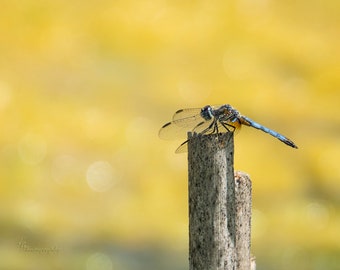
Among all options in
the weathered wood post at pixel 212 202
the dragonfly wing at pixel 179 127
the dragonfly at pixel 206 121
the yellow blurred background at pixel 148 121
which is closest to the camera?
the weathered wood post at pixel 212 202

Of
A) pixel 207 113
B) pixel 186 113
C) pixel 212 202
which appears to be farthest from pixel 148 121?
pixel 212 202

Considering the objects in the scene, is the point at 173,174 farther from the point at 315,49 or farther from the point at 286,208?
the point at 315,49

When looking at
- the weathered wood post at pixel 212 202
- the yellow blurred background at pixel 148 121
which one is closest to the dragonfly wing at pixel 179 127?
the weathered wood post at pixel 212 202

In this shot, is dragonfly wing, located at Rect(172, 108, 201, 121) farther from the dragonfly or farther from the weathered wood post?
the weathered wood post

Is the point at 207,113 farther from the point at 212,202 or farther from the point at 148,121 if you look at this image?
the point at 148,121

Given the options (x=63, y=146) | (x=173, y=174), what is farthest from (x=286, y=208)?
(x=63, y=146)

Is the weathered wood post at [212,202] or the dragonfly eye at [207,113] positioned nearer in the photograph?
the weathered wood post at [212,202]

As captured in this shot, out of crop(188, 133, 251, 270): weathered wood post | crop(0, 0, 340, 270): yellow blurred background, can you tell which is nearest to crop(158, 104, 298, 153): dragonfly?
crop(188, 133, 251, 270): weathered wood post

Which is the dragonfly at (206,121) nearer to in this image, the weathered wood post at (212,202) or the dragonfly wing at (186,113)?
the dragonfly wing at (186,113)
